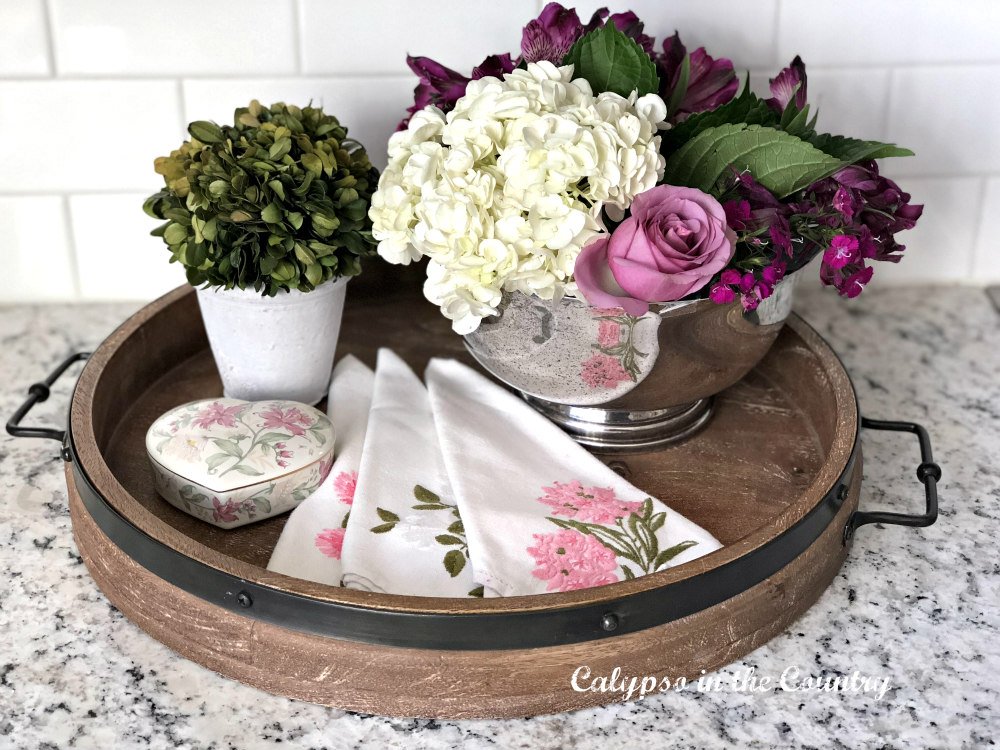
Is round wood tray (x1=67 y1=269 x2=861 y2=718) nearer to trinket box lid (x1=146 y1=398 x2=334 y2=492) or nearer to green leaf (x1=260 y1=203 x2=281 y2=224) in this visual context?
trinket box lid (x1=146 y1=398 x2=334 y2=492)

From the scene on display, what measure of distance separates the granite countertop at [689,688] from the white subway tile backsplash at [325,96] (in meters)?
0.38

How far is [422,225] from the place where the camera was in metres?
0.77

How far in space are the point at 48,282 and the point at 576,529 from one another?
72 centimetres

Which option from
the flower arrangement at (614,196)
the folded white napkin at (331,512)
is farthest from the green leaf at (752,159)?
the folded white napkin at (331,512)

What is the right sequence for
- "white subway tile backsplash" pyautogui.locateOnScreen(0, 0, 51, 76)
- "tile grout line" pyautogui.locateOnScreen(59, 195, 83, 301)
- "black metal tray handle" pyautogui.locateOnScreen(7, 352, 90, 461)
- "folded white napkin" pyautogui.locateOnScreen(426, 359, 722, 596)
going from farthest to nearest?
1. "tile grout line" pyautogui.locateOnScreen(59, 195, 83, 301)
2. "white subway tile backsplash" pyautogui.locateOnScreen(0, 0, 51, 76)
3. "black metal tray handle" pyautogui.locateOnScreen(7, 352, 90, 461)
4. "folded white napkin" pyautogui.locateOnScreen(426, 359, 722, 596)

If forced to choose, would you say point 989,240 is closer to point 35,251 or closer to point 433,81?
point 433,81

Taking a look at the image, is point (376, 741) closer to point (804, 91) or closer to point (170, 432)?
point (170, 432)

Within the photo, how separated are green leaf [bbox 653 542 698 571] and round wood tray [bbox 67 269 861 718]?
0.04m

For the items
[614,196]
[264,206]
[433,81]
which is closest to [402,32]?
[433,81]

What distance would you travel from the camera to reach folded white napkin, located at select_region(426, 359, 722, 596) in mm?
747

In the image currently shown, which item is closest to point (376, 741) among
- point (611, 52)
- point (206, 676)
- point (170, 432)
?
point (206, 676)

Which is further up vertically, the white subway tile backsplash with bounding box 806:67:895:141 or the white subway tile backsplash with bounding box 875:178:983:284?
the white subway tile backsplash with bounding box 806:67:895:141

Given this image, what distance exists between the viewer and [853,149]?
0.81m

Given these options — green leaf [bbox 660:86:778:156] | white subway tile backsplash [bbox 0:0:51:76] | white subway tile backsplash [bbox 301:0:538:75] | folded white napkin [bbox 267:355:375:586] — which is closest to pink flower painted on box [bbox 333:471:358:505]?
folded white napkin [bbox 267:355:375:586]
